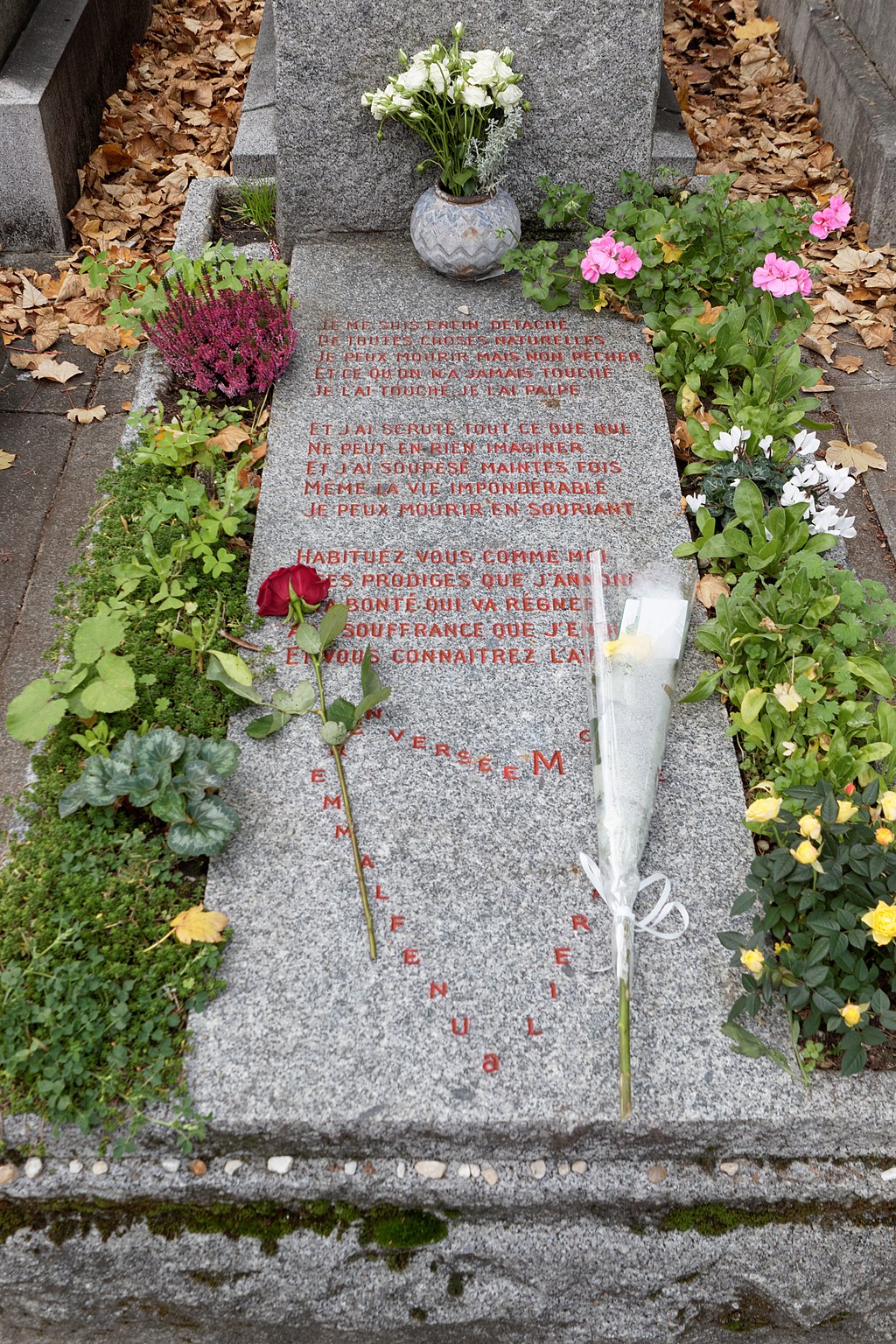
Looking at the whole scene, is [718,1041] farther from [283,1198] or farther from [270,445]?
[270,445]

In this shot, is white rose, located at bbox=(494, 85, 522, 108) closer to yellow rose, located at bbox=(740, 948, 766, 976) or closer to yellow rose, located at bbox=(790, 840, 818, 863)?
yellow rose, located at bbox=(790, 840, 818, 863)

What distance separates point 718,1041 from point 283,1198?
94cm

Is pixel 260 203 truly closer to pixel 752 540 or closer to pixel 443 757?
pixel 752 540

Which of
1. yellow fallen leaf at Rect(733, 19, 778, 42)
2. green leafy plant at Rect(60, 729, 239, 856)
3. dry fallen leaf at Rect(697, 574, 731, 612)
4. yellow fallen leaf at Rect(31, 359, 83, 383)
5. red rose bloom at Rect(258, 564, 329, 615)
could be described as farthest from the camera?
yellow fallen leaf at Rect(733, 19, 778, 42)

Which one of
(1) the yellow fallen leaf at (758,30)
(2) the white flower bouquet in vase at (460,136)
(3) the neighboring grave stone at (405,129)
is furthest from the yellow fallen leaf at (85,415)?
(1) the yellow fallen leaf at (758,30)

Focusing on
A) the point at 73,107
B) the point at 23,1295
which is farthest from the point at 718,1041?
the point at 73,107

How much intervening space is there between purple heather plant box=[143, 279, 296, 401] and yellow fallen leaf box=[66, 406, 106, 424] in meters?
0.51

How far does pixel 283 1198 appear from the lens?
7.10ft

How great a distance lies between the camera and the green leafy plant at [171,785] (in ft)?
7.94

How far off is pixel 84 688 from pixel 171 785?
0.39 meters

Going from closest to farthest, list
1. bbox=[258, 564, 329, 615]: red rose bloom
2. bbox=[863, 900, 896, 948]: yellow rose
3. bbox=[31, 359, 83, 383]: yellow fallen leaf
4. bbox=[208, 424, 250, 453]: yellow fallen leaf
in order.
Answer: bbox=[863, 900, 896, 948]: yellow rose < bbox=[258, 564, 329, 615]: red rose bloom < bbox=[208, 424, 250, 453]: yellow fallen leaf < bbox=[31, 359, 83, 383]: yellow fallen leaf

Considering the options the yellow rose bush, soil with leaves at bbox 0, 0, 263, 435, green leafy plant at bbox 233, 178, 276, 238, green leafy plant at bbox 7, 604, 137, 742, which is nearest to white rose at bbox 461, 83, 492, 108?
green leafy plant at bbox 233, 178, 276, 238

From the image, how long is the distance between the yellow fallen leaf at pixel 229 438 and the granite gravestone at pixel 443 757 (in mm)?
133

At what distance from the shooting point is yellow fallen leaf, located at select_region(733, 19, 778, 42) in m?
6.65
